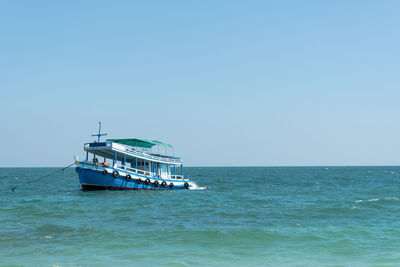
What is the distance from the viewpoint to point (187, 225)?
21.1 m

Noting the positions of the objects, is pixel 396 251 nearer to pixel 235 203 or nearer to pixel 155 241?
pixel 155 241

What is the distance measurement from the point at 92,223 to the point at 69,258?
7.68 metres

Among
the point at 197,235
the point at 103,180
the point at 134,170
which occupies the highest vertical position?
the point at 134,170

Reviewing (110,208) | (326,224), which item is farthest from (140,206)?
(326,224)

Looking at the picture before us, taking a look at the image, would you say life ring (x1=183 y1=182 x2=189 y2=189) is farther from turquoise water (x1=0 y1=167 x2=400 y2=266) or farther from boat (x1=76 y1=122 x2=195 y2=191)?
turquoise water (x1=0 y1=167 x2=400 y2=266)

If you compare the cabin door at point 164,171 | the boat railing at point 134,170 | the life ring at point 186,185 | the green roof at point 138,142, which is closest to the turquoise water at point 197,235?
the boat railing at point 134,170

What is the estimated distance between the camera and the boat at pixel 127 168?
130 ft

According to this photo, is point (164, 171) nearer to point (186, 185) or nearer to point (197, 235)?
point (186, 185)

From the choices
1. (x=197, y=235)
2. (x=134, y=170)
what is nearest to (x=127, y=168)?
(x=134, y=170)

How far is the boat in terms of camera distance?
39.6m

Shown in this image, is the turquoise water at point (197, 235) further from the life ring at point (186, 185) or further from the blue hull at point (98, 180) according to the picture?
the life ring at point (186, 185)

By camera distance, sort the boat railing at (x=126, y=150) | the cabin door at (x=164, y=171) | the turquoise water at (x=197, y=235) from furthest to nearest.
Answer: the cabin door at (x=164, y=171), the boat railing at (x=126, y=150), the turquoise water at (x=197, y=235)

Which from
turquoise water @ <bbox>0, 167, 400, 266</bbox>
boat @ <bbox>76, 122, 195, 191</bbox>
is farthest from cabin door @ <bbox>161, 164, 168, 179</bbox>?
turquoise water @ <bbox>0, 167, 400, 266</bbox>

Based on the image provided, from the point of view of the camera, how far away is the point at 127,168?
42.0m
